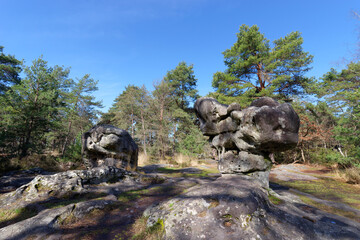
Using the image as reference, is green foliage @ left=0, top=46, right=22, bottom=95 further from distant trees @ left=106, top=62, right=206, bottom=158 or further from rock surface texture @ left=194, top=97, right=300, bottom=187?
rock surface texture @ left=194, top=97, right=300, bottom=187

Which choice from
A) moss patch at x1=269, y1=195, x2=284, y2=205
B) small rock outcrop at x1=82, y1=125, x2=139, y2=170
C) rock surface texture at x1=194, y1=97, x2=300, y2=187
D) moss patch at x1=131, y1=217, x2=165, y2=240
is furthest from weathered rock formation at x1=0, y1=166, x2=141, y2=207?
moss patch at x1=269, y1=195, x2=284, y2=205

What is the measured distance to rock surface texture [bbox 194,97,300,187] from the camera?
4.84 metres

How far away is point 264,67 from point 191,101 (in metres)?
12.5

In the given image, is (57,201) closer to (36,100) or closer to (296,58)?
(36,100)

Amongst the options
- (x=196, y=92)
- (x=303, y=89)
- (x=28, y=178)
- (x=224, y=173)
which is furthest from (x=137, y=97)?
(x=303, y=89)

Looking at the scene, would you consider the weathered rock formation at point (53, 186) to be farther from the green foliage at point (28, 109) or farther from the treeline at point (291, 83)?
the treeline at point (291, 83)

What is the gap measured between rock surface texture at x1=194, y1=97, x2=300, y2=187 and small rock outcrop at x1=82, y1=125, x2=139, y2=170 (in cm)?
455

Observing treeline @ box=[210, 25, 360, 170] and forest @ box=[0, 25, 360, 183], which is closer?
forest @ box=[0, 25, 360, 183]

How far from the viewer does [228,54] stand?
1784 cm

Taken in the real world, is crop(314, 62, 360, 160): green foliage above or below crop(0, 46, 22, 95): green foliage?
below

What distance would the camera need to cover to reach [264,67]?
15.6 metres

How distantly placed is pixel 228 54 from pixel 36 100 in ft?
58.4

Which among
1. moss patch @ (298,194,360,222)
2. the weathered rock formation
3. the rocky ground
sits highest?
A: the weathered rock formation

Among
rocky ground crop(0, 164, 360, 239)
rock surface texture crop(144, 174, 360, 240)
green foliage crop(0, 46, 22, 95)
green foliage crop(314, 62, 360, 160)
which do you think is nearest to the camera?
rock surface texture crop(144, 174, 360, 240)
